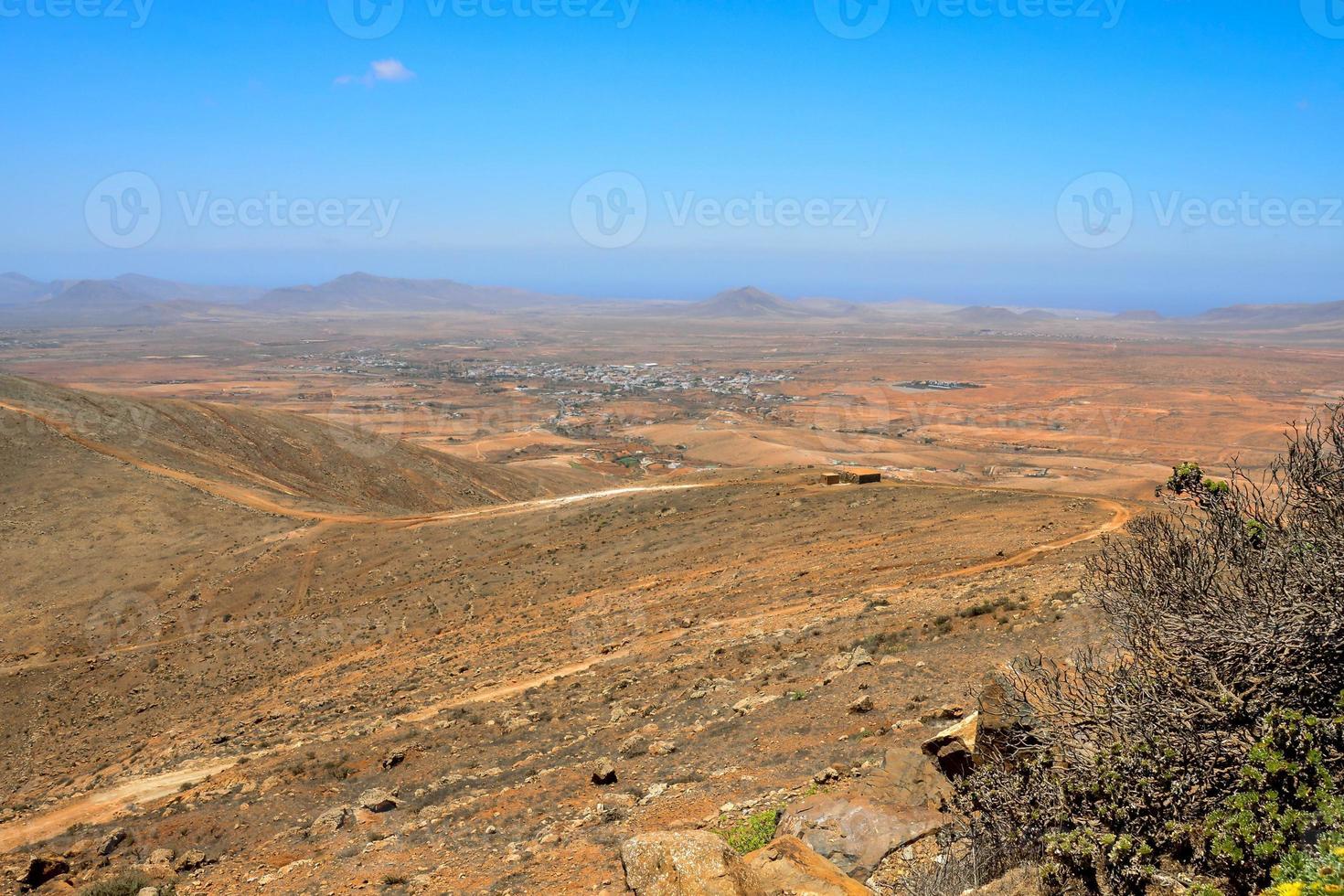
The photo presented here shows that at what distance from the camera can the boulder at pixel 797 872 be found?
484cm

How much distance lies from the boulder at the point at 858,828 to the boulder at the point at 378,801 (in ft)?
17.7

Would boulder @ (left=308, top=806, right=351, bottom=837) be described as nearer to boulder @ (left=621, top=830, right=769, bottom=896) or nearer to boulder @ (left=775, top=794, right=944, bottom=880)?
boulder @ (left=621, top=830, right=769, bottom=896)

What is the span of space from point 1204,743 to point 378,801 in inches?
343

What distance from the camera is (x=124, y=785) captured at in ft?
39.6

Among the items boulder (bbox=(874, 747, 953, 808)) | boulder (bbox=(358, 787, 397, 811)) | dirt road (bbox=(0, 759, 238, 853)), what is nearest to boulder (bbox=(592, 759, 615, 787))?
boulder (bbox=(358, 787, 397, 811))

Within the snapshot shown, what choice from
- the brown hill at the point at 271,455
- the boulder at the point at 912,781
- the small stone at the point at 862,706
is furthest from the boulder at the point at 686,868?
the brown hill at the point at 271,455

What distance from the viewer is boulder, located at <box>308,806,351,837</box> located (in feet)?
29.7

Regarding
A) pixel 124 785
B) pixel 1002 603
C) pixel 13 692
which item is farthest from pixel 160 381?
pixel 1002 603

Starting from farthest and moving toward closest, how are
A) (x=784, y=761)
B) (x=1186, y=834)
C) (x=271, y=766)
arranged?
(x=271, y=766), (x=784, y=761), (x=1186, y=834)

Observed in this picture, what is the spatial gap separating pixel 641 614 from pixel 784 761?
774 cm

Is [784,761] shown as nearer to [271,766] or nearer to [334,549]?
[271,766]

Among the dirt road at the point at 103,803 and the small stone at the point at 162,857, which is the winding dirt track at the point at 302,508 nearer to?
the dirt road at the point at 103,803

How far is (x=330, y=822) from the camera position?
923cm

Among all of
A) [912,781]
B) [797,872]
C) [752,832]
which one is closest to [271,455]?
[752,832]
